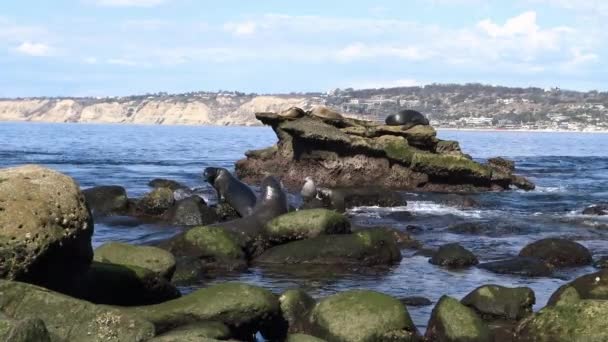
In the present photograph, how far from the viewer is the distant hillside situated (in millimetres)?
144750

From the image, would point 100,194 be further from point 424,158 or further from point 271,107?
point 271,107

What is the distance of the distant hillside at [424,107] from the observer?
14475cm

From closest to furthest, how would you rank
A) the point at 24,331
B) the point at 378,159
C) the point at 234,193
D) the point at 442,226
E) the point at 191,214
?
the point at 24,331 < the point at 191,214 < the point at 442,226 < the point at 234,193 < the point at 378,159

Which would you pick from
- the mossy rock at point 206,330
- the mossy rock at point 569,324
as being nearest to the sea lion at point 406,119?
the mossy rock at point 569,324

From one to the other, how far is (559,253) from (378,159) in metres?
14.6

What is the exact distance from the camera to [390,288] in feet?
40.7

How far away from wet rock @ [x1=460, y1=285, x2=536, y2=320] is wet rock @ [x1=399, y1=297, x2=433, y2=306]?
0.73m

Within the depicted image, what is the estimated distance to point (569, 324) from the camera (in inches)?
344

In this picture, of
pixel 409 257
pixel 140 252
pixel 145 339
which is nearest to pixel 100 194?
pixel 409 257

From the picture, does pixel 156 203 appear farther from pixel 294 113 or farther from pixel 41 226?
pixel 41 226

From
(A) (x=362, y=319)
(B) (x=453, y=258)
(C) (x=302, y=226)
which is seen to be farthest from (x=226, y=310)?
(B) (x=453, y=258)

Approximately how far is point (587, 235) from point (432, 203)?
6.32 m

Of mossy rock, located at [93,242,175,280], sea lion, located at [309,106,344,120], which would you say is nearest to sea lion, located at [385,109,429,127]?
sea lion, located at [309,106,344,120]

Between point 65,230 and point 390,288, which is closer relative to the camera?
point 65,230
